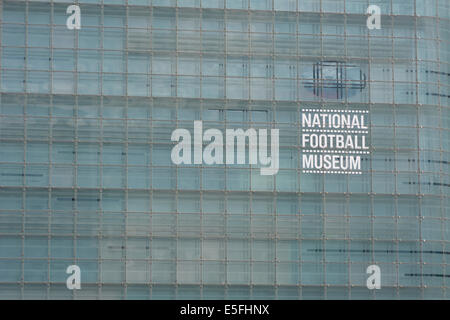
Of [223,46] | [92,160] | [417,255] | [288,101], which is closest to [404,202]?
[417,255]

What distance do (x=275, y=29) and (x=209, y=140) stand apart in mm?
8993

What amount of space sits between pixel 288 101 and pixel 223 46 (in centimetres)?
576

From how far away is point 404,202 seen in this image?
80.6 metres

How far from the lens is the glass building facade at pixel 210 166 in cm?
7838

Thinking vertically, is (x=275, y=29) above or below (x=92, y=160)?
above

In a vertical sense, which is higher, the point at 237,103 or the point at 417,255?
the point at 237,103

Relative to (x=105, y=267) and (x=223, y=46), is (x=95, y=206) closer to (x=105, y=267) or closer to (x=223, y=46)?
(x=105, y=267)

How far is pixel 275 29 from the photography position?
267 feet

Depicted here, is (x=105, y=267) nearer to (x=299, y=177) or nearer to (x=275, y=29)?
(x=299, y=177)

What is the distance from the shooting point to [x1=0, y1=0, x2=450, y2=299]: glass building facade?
78375 millimetres

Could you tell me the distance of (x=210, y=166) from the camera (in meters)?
79.5

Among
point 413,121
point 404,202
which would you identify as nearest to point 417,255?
point 404,202
